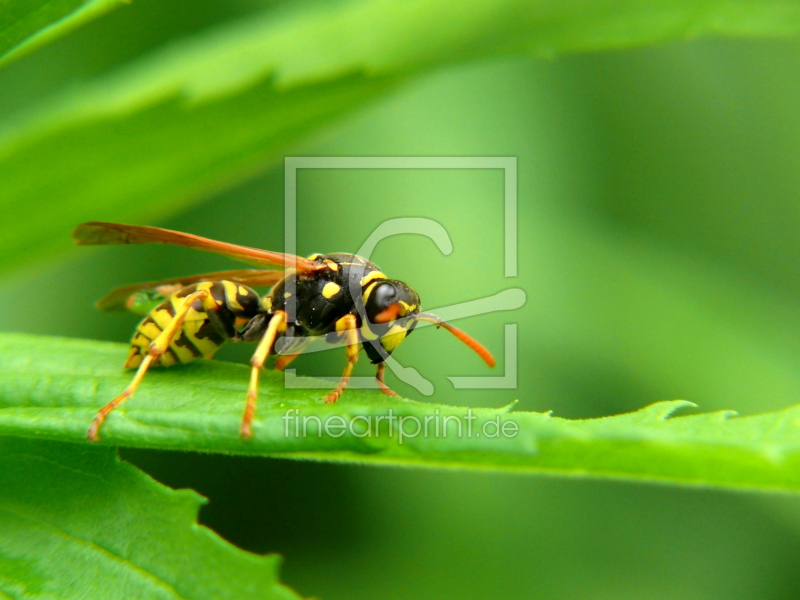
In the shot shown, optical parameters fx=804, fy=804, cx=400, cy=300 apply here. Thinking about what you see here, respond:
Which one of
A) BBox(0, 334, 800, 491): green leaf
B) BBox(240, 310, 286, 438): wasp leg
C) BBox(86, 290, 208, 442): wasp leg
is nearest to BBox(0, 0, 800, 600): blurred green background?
BBox(240, 310, 286, 438): wasp leg

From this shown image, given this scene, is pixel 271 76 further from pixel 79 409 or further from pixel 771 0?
pixel 771 0

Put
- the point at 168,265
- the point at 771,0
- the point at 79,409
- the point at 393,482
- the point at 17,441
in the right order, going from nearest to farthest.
Result: the point at 79,409 < the point at 17,441 < the point at 771,0 < the point at 393,482 < the point at 168,265

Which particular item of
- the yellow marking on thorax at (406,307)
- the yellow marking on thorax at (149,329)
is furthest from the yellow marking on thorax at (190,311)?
the yellow marking on thorax at (406,307)

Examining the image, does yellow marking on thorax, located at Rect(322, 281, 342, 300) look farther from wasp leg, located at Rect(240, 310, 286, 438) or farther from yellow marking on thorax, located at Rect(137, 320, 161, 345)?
yellow marking on thorax, located at Rect(137, 320, 161, 345)

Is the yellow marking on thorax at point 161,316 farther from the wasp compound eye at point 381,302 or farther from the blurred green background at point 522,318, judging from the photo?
the blurred green background at point 522,318

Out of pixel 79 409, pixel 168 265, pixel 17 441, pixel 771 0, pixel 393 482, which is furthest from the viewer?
pixel 168 265

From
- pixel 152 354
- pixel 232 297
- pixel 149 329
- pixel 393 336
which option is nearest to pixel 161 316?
pixel 149 329

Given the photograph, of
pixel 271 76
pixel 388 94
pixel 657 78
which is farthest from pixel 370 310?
pixel 657 78
